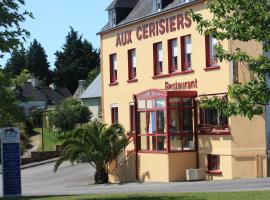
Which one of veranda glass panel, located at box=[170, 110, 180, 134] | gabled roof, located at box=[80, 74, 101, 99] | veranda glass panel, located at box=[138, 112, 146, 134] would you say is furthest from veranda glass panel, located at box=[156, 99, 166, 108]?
gabled roof, located at box=[80, 74, 101, 99]

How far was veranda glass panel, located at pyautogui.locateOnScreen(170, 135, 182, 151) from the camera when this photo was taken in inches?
1347

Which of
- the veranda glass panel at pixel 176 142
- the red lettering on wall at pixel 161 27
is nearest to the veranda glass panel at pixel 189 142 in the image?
the veranda glass panel at pixel 176 142

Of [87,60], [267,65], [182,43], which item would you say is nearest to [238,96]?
[267,65]

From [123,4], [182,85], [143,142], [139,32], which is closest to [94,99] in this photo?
[123,4]

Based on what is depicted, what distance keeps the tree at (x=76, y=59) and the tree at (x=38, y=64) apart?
11.4 meters

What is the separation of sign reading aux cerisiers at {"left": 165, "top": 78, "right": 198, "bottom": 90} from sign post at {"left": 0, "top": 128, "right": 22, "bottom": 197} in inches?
515

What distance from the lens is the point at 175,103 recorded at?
34406mm

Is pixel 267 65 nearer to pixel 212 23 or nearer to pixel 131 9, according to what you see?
pixel 212 23

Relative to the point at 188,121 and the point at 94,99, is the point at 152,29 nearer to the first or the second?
the point at 188,121

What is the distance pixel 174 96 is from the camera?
112ft

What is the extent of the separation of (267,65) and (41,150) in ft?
148

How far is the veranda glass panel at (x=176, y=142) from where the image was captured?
34.2 meters

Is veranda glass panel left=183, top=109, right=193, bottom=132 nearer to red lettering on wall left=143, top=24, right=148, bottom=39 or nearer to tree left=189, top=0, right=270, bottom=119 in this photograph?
red lettering on wall left=143, top=24, right=148, bottom=39

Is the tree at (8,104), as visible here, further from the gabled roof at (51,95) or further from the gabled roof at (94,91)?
the gabled roof at (51,95)
